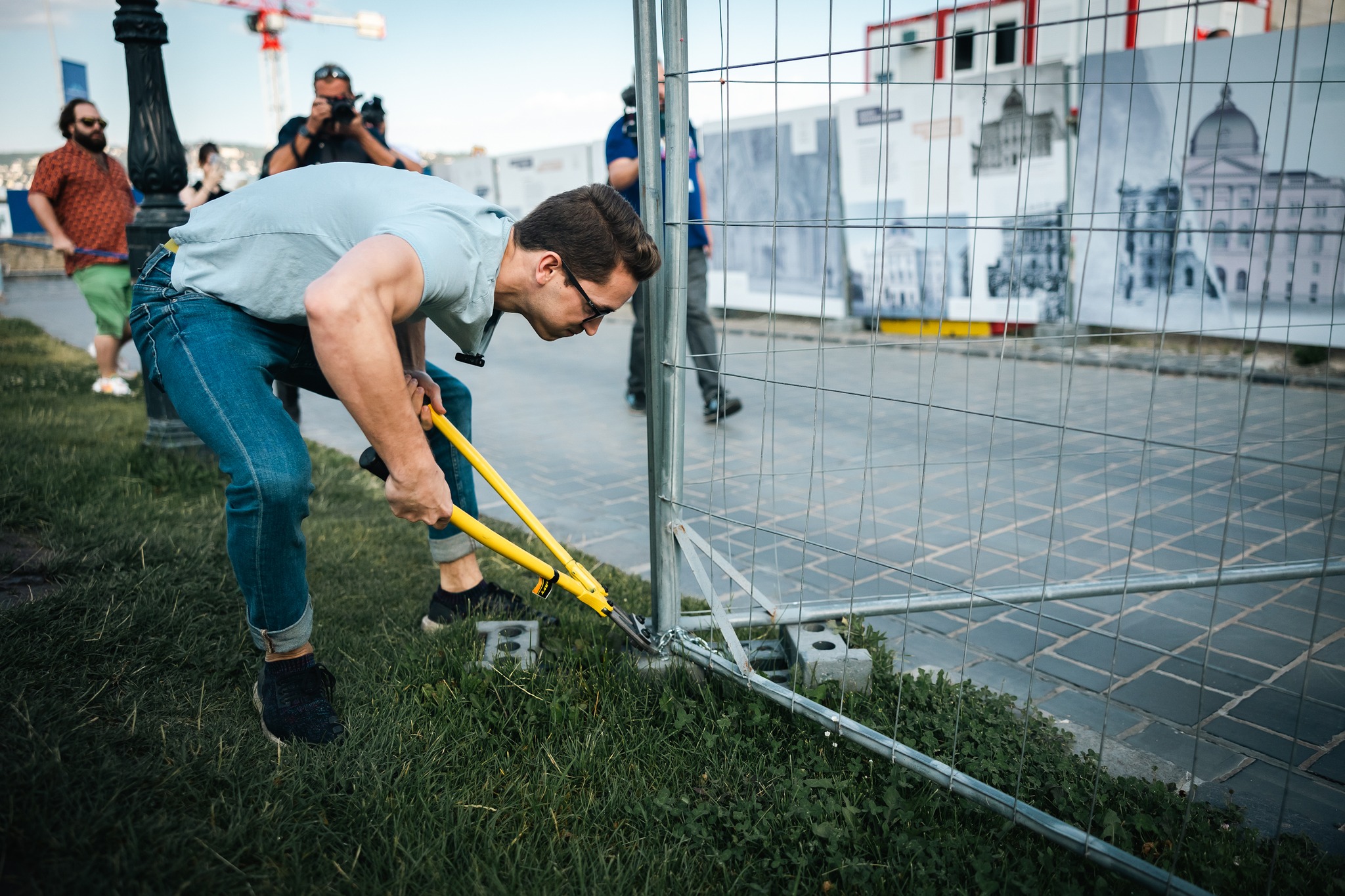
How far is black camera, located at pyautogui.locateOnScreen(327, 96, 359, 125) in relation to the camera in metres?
5.04

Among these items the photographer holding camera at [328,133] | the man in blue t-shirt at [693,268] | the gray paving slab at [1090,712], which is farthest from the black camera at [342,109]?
the gray paving slab at [1090,712]

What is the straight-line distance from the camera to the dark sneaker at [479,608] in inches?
121

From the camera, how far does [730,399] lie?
6883 mm

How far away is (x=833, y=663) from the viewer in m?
2.62

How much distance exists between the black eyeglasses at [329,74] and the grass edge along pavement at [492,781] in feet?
10.4

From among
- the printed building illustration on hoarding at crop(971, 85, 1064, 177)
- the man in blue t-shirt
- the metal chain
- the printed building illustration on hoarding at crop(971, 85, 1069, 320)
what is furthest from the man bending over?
the printed building illustration on hoarding at crop(971, 85, 1064, 177)

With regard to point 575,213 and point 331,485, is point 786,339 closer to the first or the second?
point 331,485

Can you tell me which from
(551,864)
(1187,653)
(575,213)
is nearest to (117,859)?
(551,864)

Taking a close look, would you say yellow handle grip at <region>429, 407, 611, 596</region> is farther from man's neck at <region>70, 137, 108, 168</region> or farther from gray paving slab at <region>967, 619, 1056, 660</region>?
man's neck at <region>70, 137, 108, 168</region>

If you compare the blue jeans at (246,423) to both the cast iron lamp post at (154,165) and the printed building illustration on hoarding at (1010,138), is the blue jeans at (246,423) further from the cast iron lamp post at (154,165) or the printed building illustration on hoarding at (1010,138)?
the printed building illustration on hoarding at (1010,138)

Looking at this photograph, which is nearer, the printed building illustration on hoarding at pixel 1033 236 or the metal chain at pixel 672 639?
the metal chain at pixel 672 639

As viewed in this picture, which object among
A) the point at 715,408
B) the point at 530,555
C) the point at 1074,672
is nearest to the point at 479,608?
the point at 530,555

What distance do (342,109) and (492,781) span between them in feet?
13.4

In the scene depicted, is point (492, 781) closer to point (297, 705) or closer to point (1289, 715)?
point (297, 705)
